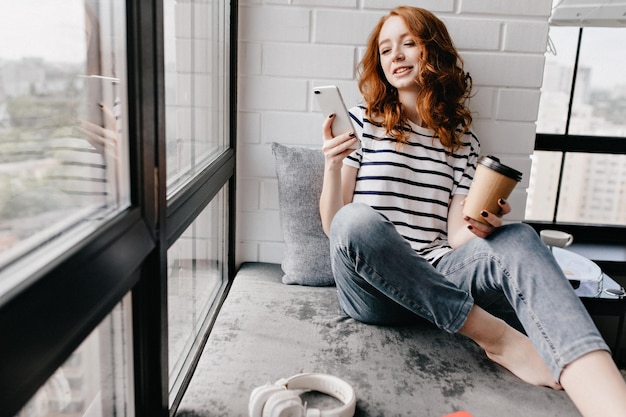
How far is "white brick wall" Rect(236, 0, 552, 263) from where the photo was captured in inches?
67.6

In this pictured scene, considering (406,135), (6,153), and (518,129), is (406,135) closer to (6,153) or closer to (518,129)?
(518,129)

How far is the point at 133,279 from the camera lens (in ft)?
2.57

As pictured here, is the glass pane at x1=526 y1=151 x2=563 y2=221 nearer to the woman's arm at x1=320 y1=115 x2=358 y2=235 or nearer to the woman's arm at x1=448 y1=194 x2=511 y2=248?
the woman's arm at x1=448 y1=194 x2=511 y2=248

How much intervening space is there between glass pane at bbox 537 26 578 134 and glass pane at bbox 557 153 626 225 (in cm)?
15

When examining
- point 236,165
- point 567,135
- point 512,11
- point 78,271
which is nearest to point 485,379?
point 78,271

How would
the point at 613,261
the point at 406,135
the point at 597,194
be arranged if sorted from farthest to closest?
the point at 597,194, the point at 613,261, the point at 406,135

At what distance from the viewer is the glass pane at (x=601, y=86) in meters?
2.11

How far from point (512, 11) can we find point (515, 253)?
34.5 inches

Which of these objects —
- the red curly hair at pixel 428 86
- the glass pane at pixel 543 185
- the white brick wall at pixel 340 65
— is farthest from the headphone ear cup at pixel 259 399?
A: the glass pane at pixel 543 185

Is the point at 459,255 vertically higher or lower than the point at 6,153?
lower

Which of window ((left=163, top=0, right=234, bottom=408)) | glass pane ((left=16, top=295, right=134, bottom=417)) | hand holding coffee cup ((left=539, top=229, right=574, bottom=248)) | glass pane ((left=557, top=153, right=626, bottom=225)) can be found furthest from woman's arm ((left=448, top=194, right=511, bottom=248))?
glass pane ((left=557, top=153, right=626, bottom=225))

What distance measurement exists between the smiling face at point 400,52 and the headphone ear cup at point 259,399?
3.05ft

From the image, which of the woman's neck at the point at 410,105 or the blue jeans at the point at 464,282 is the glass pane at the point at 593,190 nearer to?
the woman's neck at the point at 410,105

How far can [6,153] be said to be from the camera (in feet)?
1.63
